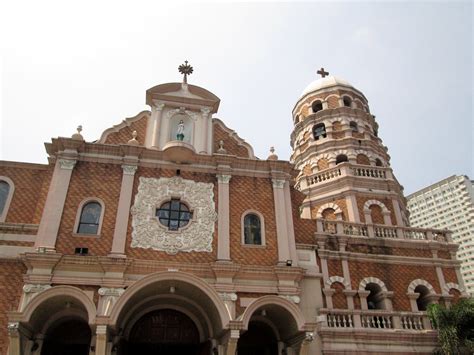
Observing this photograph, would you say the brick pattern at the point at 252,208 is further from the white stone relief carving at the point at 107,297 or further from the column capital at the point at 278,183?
the white stone relief carving at the point at 107,297

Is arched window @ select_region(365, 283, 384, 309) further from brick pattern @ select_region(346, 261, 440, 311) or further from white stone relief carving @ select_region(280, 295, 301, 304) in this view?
white stone relief carving @ select_region(280, 295, 301, 304)

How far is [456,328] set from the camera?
1408cm

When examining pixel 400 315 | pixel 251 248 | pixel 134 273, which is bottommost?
pixel 400 315

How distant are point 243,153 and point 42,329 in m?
10.7

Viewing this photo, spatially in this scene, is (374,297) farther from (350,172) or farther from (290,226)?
(350,172)

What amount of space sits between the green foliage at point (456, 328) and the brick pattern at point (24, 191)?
1561cm

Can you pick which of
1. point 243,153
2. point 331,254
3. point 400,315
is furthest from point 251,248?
point 400,315

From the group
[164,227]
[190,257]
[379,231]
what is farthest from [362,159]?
[164,227]

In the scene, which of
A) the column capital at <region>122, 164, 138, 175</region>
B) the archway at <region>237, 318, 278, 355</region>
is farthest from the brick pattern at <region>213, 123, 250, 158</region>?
the archway at <region>237, 318, 278, 355</region>

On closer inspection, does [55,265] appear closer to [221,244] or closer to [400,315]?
[221,244]

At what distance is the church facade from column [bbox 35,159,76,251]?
0.05 metres

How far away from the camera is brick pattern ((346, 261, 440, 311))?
53.4ft

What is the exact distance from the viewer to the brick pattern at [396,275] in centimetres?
1627

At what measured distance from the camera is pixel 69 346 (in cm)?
1395
